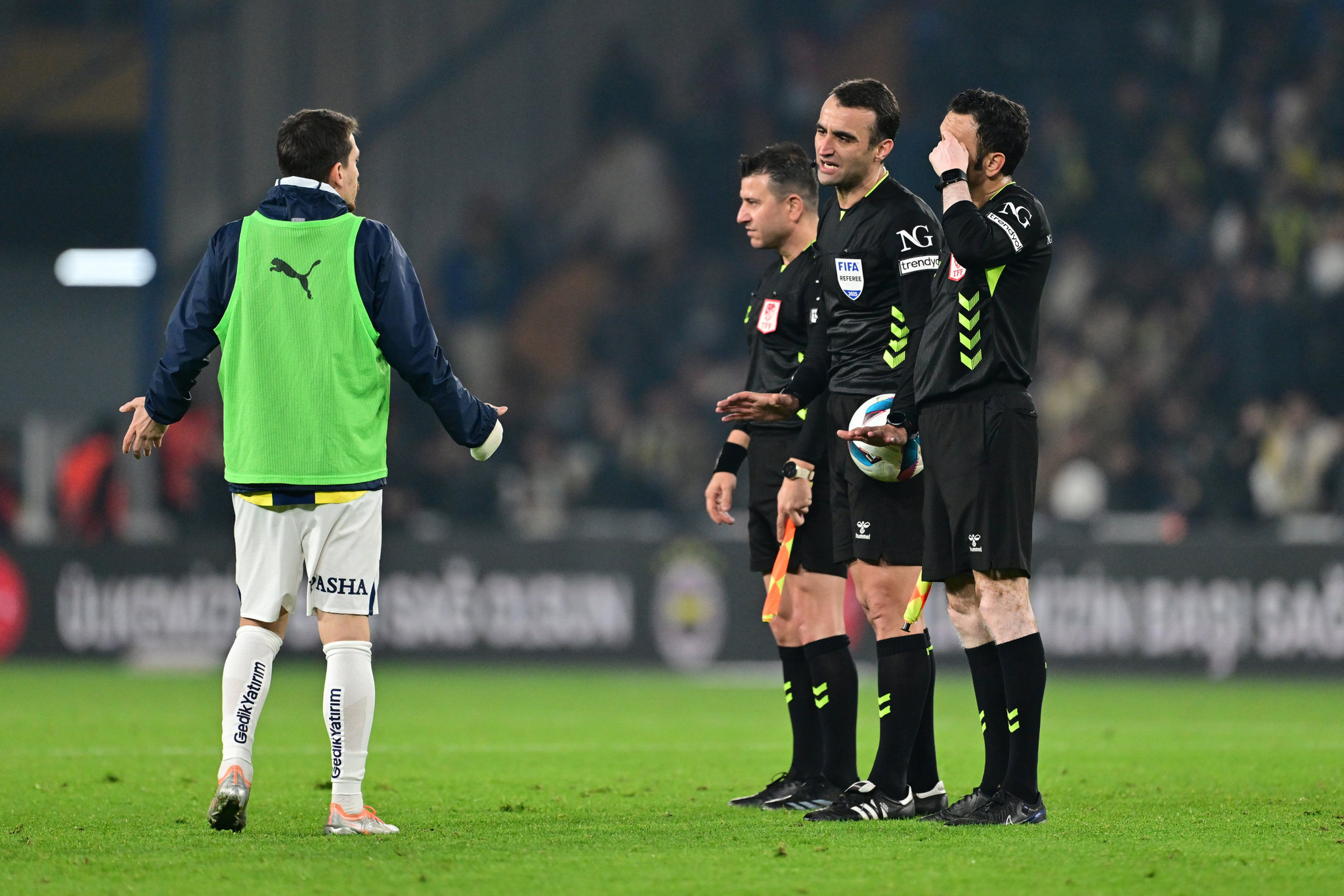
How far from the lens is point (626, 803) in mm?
6508

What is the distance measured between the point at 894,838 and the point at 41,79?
17469mm

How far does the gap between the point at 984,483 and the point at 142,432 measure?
2717 mm

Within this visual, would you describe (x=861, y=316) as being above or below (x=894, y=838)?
above

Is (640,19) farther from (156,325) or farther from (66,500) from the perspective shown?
(66,500)

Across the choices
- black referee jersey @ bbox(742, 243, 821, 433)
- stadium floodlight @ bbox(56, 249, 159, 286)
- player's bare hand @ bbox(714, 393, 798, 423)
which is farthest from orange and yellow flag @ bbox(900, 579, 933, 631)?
stadium floodlight @ bbox(56, 249, 159, 286)

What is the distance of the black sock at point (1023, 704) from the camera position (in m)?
5.55

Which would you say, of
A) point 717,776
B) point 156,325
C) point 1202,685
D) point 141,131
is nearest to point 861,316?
point 717,776

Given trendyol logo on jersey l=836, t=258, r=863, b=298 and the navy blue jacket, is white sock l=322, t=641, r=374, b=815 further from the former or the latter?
trendyol logo on jersey l=836, t=258, r=863, b=298

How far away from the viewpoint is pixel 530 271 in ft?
65.6

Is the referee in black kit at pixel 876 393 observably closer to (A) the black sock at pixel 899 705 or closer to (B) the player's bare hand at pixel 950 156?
Result: (A) the black sock at pixel 899 705

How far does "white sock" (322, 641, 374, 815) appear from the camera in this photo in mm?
5422

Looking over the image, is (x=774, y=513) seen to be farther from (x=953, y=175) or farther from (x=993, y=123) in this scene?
(x=993, y=123)

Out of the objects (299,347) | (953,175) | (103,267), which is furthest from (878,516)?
(103,267)

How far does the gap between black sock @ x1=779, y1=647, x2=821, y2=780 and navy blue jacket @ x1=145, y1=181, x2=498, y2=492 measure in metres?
1.65
